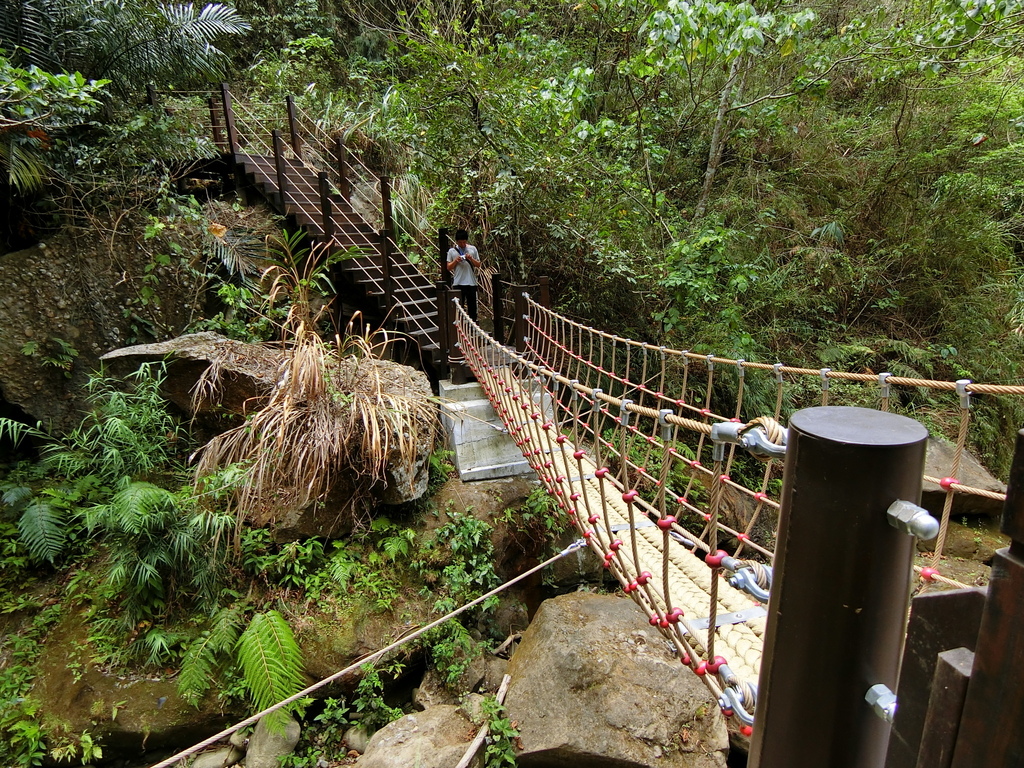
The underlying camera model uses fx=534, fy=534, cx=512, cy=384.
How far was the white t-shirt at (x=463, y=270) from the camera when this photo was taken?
11.1 feet

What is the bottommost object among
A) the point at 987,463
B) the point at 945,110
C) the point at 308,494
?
the point at 987,463

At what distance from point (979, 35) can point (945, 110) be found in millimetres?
1662

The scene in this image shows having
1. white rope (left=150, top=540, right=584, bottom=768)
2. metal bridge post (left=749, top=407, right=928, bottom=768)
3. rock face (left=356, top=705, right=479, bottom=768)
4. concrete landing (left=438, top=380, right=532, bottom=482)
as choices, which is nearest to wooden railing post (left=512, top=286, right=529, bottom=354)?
concrete landing (left=438, top=380, right=532, bottom=482)

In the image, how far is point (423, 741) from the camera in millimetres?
1993

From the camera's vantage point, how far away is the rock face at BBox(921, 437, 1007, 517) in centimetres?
361

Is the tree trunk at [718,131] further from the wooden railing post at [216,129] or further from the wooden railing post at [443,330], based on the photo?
the wooden railing post at [216,129]

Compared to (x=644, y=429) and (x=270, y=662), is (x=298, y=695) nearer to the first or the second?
(x=270, y=662)

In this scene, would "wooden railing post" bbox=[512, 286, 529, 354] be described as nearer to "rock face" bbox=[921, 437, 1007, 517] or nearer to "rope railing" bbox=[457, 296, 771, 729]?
"rope railing" bbox=[457, 296, 771, 729]

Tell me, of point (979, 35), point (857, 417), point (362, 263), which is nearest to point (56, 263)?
point (362, 263)

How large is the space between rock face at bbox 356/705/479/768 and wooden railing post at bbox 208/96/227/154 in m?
4.59

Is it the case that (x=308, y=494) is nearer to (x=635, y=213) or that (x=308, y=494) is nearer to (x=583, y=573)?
(x=583, y=573)

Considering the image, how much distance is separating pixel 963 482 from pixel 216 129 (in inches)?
248

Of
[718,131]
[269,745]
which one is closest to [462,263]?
[718,131]

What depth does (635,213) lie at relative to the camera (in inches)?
151
